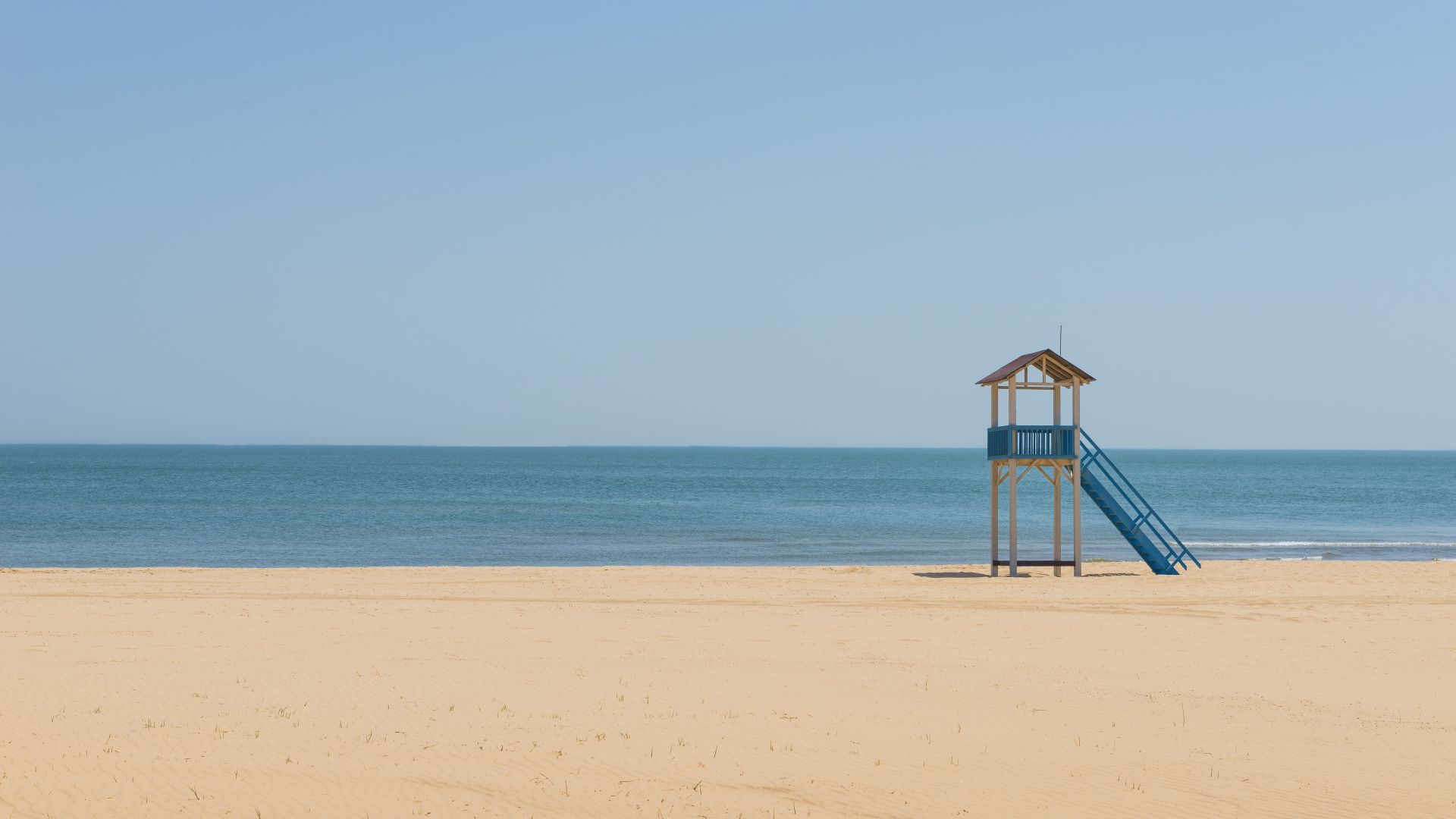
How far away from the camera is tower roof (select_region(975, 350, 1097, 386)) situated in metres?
27.1

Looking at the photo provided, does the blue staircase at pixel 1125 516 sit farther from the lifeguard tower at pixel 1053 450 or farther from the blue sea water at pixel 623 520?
the blue sea water at pixel 623 520

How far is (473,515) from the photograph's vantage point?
204 ft

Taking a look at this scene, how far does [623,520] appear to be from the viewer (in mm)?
60031

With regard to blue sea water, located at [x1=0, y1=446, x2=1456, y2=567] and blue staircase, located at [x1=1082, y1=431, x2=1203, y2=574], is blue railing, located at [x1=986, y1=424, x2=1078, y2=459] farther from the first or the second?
blue sea water, located at [x1=0, y1=446, x2=1456, y2=567]

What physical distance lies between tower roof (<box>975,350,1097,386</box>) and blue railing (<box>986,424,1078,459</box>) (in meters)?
1.16

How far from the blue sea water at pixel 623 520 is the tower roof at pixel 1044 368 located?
36.2 ft

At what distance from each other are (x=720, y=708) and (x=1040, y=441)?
16.7m

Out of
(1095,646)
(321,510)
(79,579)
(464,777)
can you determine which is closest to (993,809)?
(464,777)

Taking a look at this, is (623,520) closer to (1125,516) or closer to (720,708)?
(1125,516)

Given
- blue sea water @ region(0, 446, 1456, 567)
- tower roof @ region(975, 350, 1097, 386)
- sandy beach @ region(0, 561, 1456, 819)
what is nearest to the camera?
sandy beach @ region(0, 561, 1456, 819)

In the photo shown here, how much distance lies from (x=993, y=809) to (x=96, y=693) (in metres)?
8.82

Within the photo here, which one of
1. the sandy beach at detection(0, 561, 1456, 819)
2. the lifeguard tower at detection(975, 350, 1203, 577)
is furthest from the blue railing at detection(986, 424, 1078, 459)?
the sandy beach at detection(0, 561, 1456, 819)

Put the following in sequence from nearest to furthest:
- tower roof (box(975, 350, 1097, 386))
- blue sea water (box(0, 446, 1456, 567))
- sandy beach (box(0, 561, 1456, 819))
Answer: sandy beach (box(0, 561, 1456, 819))
tower roof (box(975, 350, 1097, 386))
blue sea water (box(0, 446, 1456, 567))

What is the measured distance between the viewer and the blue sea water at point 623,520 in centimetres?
4144
